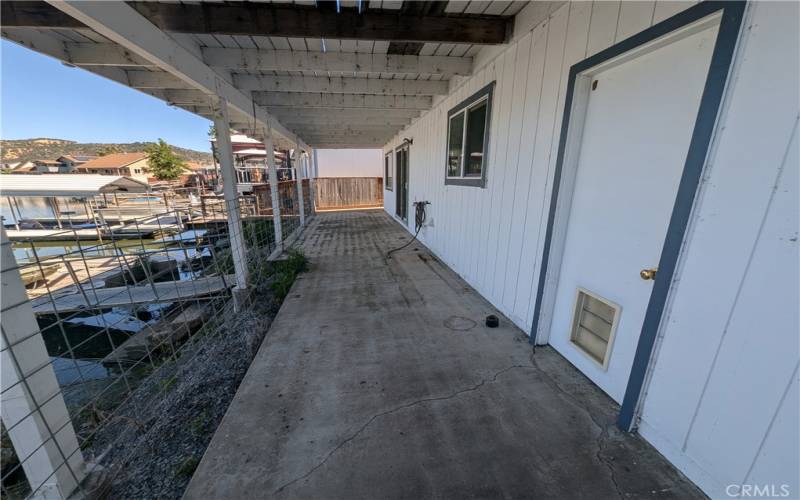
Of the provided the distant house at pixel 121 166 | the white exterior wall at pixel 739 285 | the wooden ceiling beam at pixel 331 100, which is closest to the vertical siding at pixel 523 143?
the white exterior wall at pixel 739 285

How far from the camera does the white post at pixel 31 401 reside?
1.08 m

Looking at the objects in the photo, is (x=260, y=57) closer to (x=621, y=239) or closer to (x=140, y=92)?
(x=140, y=92)

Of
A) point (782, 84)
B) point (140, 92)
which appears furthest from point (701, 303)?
point (140, 92)

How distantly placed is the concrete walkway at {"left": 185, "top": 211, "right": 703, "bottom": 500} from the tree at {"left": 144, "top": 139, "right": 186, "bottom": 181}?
31.2 m

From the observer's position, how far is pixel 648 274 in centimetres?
155

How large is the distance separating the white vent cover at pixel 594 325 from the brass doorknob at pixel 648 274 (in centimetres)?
31

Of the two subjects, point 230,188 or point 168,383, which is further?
point 230,188

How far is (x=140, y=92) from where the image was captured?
350cm

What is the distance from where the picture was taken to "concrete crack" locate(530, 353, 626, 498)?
1.41 m

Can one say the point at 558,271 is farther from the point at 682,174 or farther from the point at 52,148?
the point at 52,148

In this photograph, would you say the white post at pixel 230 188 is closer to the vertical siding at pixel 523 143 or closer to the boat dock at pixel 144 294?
the boat dock at pixel 144 294

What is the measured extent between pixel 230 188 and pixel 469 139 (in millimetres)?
2997

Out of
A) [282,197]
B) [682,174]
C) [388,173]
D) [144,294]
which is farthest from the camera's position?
[388,173]

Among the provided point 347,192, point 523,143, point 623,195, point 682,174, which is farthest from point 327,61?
point 347,192
